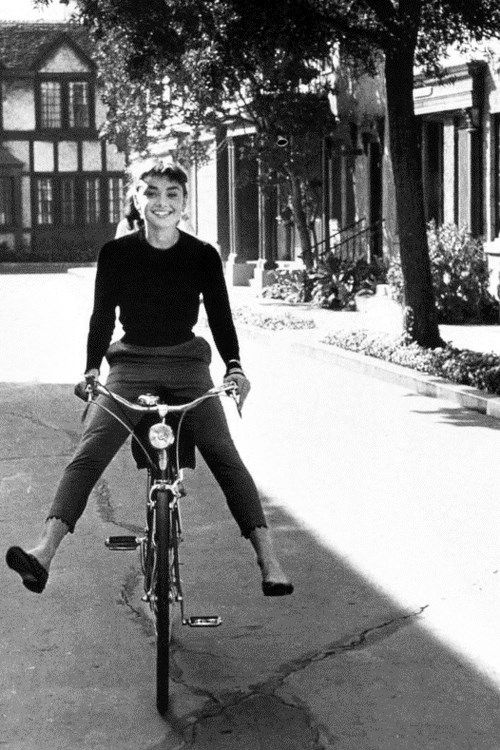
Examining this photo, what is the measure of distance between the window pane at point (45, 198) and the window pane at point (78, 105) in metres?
2.29

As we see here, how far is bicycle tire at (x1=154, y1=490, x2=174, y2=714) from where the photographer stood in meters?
5.12

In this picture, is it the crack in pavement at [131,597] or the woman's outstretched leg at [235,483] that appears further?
the crack in pavement at [131,597]

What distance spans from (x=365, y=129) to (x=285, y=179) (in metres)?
2.01

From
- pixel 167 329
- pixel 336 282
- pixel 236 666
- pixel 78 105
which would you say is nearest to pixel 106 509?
pixel 167 329

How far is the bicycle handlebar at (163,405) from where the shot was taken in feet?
17.6

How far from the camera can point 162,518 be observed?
5.30m

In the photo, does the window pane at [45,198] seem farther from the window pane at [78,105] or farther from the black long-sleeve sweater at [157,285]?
the black long-sleeve sweater at [157,285]

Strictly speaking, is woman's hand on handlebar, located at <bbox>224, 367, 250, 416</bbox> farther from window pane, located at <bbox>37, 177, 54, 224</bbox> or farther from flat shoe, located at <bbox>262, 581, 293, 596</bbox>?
window pane, located at <bbox>37, 177, 54, 224</bbox>

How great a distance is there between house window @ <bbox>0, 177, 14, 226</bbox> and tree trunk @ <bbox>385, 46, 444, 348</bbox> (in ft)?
133

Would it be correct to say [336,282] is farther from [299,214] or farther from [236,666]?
[236,666]

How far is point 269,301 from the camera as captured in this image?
2938 centimetres

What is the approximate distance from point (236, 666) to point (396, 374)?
10.5m

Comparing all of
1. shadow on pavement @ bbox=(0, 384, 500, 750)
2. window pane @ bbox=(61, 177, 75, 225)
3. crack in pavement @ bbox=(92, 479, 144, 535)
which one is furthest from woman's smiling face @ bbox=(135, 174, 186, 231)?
window pane @ bbox=(61, 177, 75, 225)

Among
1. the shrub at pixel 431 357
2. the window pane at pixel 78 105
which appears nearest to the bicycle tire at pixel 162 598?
the shrub at pixel 431 357
